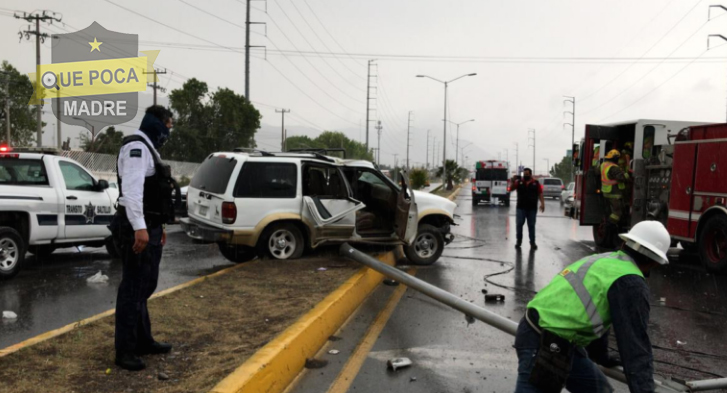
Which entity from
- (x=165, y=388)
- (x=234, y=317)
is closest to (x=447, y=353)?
(x=234, y=317)

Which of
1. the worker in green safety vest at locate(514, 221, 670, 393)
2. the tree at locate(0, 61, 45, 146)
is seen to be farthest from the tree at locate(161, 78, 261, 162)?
the worker in green safety vest at locate(514, 221, 670, 393)

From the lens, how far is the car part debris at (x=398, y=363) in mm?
4941

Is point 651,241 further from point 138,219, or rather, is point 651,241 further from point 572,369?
point 138,219

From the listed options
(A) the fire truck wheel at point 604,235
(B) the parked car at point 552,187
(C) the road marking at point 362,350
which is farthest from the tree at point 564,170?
(C) the road marking at point 362,350

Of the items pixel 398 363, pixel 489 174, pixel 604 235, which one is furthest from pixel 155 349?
pixel 489 174

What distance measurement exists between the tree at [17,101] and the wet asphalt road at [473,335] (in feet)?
139

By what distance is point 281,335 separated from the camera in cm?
498

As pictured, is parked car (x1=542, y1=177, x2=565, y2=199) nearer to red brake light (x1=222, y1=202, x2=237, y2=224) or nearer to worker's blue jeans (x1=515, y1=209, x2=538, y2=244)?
worker's blue jeans (x1=515, y1=209, x2=538, y2=244)

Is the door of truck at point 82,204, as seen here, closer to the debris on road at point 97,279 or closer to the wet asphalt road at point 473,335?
the debris on road at point 97,279

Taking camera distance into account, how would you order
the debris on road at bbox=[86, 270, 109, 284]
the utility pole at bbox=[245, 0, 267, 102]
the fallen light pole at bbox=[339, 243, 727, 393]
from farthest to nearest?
1. the utility pole at bbox=[245, 0, 267, 102]
2. the debris on road at bbox=[86, 270, 109, 284]
3. the fallen light pole at bbox=[339, 243, 727, 393]

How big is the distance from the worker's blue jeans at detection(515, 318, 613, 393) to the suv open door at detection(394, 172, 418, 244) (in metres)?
6.46

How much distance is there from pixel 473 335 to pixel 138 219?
140 inches

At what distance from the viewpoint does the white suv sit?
9148 millimetres

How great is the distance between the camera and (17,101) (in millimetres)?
44719
